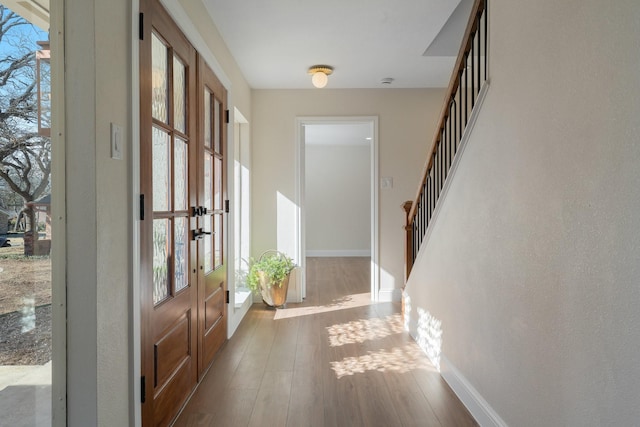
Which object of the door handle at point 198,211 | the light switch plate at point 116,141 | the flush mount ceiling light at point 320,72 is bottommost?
the door handle at point 198,211

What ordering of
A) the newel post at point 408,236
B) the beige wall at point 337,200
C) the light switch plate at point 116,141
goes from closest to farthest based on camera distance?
the light switch plate at point 116,141, the newel post at point 408,236, the beige wall at point 337,200

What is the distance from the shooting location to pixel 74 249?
4.57 ft

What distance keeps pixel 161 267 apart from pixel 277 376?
43.5 inches

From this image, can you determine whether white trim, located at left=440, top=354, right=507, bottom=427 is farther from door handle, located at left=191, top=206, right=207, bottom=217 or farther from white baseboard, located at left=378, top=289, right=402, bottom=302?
white baseboard, located at left=378, top=289, right=402, bottom=302

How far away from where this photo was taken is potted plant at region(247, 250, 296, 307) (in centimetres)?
442

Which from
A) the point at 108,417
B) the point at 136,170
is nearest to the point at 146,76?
the point at 136,170

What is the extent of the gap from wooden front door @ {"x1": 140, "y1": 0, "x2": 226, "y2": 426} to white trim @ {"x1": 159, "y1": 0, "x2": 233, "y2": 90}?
0.04 meters

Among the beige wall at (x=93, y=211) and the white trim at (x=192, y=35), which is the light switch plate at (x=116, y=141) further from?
the white trim at (x=192, y=35)

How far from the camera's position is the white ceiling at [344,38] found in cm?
286

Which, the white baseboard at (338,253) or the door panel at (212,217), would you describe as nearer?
the door panel at (212,217)

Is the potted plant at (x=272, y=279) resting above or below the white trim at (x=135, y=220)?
below

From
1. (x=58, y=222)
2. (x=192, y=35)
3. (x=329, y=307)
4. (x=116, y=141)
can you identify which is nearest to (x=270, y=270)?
(x=329, y=307)

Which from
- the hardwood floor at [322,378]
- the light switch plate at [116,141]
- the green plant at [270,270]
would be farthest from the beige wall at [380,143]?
the light switch plate at [116,141]

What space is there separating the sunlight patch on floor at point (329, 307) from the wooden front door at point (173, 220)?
4.31 feet
